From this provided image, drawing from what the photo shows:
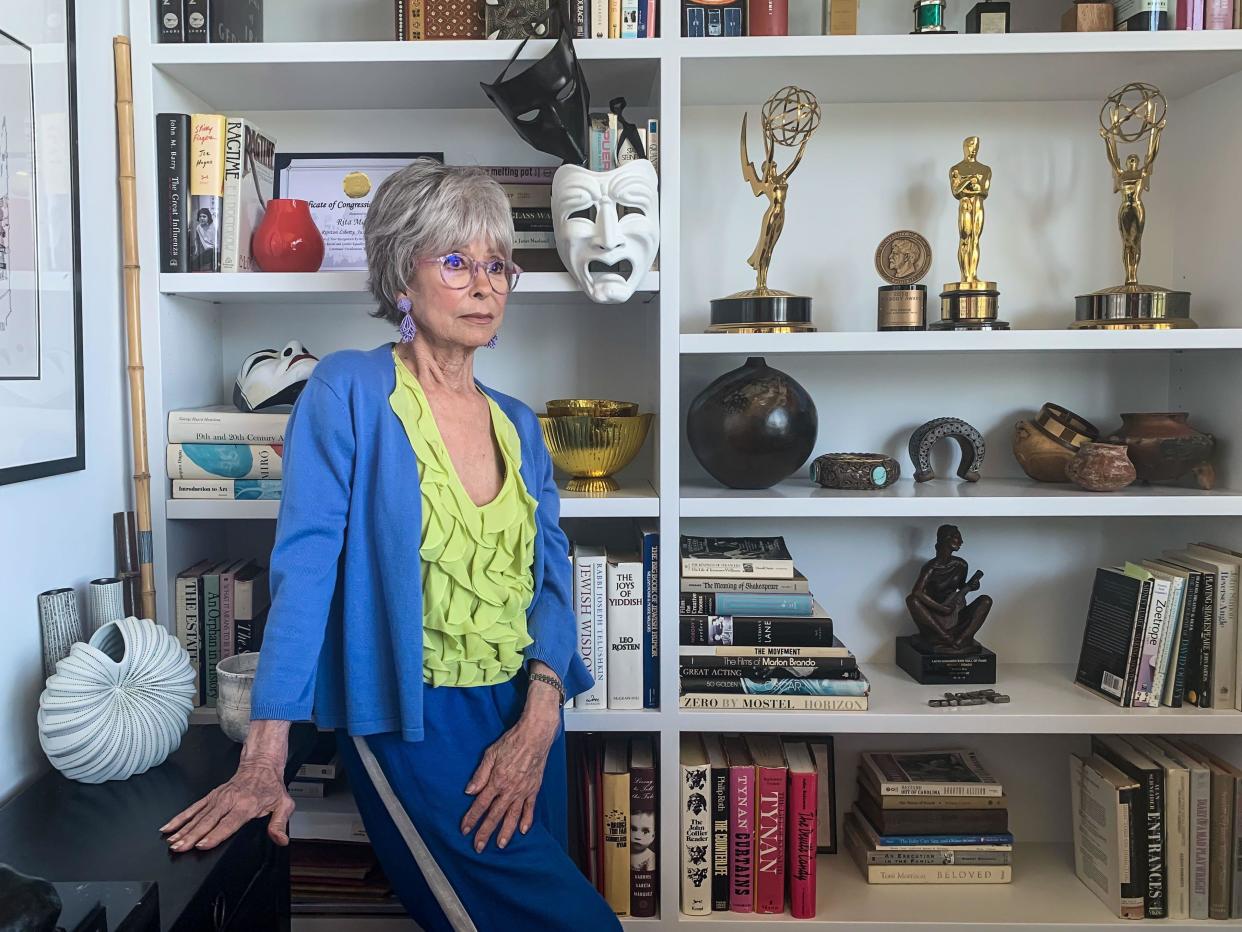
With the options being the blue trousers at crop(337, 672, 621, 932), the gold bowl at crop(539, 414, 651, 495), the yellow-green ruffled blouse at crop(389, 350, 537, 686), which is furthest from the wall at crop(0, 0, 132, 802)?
the gold bowl at crop(539, 414, 651, 495)

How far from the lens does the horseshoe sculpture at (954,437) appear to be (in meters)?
1.91

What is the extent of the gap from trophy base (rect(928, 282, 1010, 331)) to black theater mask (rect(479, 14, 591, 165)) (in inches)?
27.7

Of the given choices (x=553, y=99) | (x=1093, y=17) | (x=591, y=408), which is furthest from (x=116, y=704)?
(x=1093, y=17)

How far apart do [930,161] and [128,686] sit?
1.70 metres

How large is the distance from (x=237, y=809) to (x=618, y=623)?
699 mm

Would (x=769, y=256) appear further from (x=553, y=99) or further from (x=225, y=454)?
(x=225, y=454)

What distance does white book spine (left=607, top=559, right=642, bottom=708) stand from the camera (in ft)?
5.82

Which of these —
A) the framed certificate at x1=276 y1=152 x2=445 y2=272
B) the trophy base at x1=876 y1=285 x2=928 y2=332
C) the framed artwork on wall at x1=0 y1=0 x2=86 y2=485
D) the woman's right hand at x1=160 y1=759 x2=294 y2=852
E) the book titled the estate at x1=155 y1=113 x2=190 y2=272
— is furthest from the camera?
the framed certificate at x1=276 y1=152 x2=445 y2=272

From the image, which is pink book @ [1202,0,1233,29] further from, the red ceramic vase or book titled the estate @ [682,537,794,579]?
the red ceramic vase

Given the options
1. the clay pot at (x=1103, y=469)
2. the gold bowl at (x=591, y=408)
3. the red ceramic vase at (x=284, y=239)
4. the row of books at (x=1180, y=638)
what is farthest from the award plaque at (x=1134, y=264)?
the red ceramic vase at (x=284, y=239)

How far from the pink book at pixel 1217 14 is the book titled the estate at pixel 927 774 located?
138 centimetres

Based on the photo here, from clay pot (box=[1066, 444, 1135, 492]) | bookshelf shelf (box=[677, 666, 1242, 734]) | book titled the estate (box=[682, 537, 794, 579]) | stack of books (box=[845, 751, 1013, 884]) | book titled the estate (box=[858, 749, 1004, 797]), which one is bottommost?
stack of books (box=[845, 751, 1013, 884])

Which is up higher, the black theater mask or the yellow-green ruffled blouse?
the black theater mask

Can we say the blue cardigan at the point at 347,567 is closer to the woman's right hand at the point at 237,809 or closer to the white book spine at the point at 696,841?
the woman's right hand at the point at 237,809
